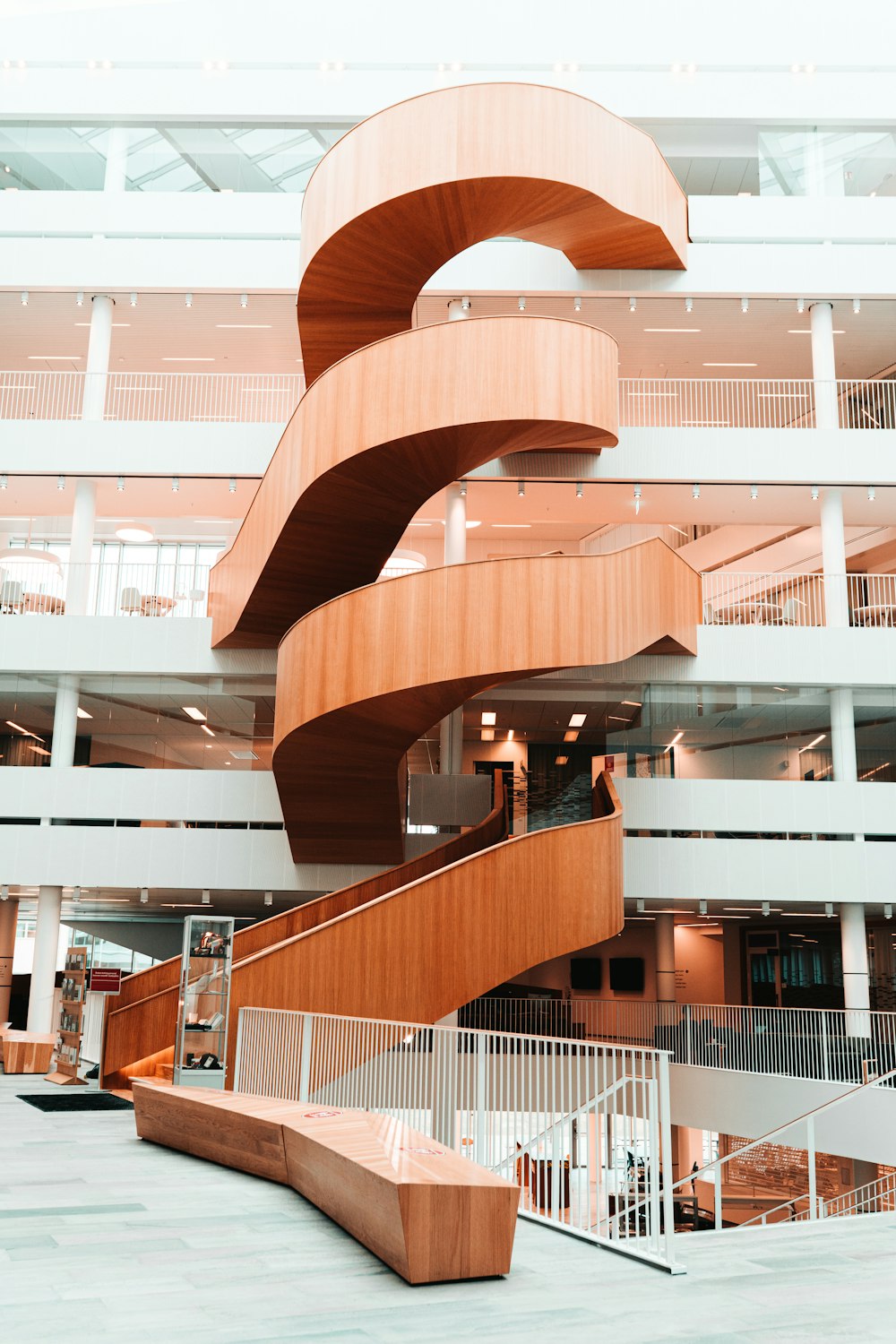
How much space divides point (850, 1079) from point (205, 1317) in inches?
541

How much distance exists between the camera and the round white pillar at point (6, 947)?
2239cm

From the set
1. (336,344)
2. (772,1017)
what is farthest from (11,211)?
(772,1017)

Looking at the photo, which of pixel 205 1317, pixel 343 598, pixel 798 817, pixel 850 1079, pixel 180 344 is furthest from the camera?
pixel 180 344

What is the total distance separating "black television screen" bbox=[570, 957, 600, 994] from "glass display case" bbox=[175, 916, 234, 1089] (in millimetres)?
16609

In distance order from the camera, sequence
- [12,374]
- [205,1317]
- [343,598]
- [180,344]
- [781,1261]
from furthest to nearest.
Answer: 1. [12,374]
2. [180,344]
3. [343,598]
4. [781,1261]
5. [205,1317]

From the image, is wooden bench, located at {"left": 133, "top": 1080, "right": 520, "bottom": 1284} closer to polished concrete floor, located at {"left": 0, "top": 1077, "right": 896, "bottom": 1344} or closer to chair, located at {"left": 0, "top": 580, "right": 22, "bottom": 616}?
polished concrete floor, located at {"left": 0, "top": 1077, "right": 896, "bottom": 1344}

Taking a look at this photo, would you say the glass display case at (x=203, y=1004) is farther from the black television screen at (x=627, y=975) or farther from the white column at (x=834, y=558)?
the black television screen at (x=627, y=975)

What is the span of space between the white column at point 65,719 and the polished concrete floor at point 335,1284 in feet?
38.3

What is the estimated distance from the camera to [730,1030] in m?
17.4

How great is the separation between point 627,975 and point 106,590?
14.8m

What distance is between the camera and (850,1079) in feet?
51.8

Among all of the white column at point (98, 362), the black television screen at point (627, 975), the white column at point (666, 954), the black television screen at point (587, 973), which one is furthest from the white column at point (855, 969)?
the white column at point (98, 362)

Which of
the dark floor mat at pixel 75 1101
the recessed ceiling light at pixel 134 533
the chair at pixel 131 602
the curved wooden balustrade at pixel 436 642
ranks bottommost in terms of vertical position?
the dark floor mat at pixel 75 1101

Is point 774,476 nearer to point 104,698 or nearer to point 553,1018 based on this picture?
point 553,1018
